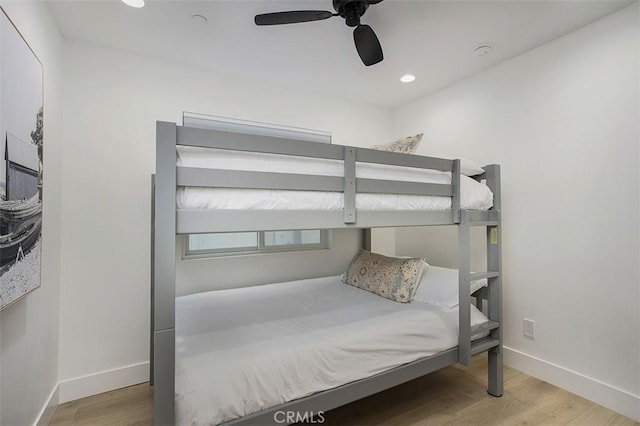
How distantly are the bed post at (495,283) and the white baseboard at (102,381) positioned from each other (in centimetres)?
256

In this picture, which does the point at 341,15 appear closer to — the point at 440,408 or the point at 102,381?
the point at 440,408

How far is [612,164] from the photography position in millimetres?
1942

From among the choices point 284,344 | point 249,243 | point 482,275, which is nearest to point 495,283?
point 482,275

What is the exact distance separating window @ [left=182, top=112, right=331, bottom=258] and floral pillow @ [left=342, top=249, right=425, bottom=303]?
62 centimetres

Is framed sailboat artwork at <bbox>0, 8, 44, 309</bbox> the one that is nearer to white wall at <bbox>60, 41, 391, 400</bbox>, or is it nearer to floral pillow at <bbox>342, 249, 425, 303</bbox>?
white wall at <bbox>60, 41, 391, 400</bbox>

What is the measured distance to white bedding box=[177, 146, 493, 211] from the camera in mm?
1214

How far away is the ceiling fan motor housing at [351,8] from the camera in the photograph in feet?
5.11

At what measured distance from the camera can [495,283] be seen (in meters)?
2.14

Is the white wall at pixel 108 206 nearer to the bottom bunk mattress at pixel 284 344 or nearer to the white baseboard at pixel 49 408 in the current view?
the white baseboard at pixel 49 408

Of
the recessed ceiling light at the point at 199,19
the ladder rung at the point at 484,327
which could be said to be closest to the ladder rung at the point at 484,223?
the ladder rung at the point at 484,327

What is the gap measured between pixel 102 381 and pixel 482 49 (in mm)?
3760

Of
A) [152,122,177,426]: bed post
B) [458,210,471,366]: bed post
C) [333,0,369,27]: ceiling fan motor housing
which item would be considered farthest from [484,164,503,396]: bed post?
[152,122,177,426]: bed post

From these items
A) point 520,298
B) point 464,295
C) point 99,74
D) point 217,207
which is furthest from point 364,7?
point 520,298

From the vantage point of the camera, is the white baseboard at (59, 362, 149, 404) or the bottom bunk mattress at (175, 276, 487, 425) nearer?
the bottom bunk mattress at (175, 276, 487, 425)
